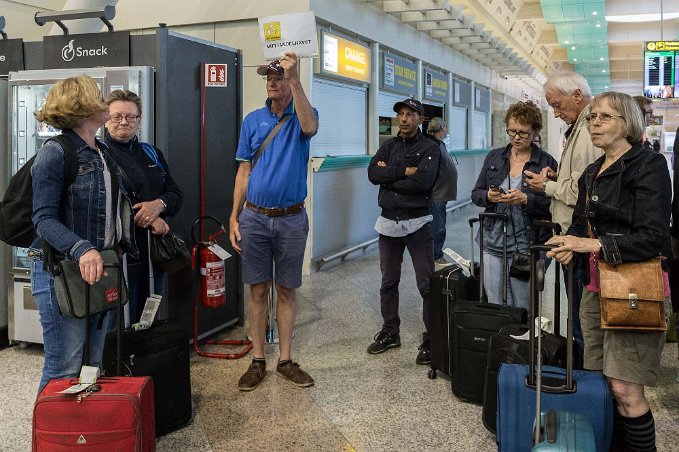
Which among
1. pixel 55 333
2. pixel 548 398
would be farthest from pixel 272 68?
pixel 548 398

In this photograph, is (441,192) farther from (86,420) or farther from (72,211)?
(86,420)

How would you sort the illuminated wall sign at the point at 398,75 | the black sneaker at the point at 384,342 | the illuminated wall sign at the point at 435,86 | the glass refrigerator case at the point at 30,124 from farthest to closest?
1. the illuminated wall sign at the point at 435,86
2. the illuminated wall sign at the point at 398,75
3. the black sneaker at the point at 384,342
4. the glass refrigerator case at the point at 30,124

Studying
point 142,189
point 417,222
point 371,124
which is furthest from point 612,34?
point 142,189

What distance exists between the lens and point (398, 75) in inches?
367

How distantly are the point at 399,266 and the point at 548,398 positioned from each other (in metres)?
1.83

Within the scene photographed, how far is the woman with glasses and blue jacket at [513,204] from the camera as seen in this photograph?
3406 millimetres

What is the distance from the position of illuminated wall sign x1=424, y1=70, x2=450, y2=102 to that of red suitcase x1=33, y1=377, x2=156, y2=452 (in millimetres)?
9168

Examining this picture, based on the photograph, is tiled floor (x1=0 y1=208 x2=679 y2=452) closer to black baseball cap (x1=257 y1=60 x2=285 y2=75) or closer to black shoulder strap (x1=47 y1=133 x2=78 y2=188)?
black shoulder strap (x1=47 y1=133 x2=78 y2=188)

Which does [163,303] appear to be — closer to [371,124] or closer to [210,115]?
[210,115]

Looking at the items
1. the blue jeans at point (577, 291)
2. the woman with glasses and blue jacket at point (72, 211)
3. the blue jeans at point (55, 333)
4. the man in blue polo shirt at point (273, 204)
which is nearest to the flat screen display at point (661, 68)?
the blue jeans at point (577, 291)

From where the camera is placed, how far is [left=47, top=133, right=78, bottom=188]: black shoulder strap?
7.52 feet

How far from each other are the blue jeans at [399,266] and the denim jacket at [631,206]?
1.59 meters

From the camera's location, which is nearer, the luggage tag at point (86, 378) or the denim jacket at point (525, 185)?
the luggage tag at point (86, 378)

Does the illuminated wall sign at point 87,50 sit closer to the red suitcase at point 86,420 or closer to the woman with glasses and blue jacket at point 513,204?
the woman with glasses and blue jacket at point 513,204
